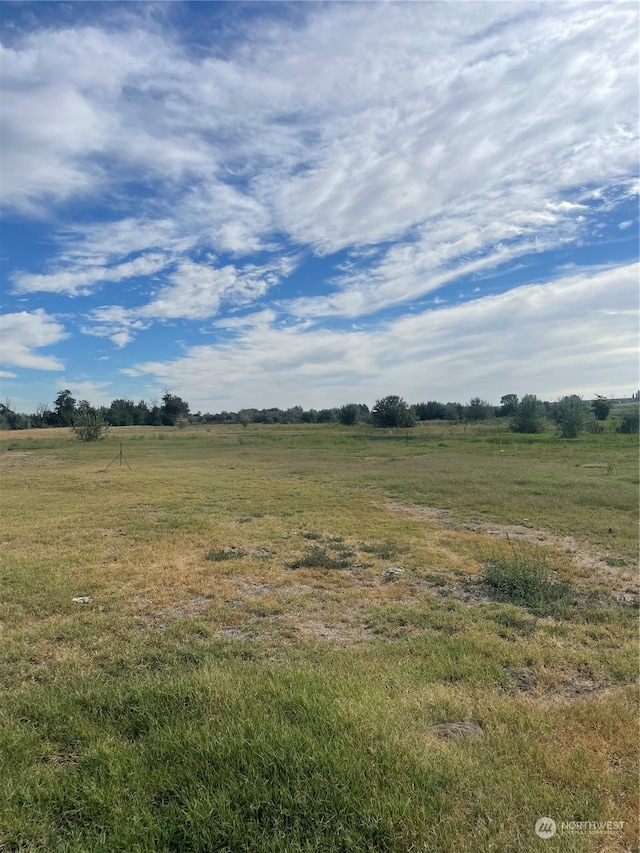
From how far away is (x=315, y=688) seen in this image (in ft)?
10.2

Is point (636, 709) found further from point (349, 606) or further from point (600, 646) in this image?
point (349, 606)

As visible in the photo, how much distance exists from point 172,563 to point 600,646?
17.7 ft

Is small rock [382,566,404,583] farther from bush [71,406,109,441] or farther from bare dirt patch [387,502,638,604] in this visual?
bush [71,406,109,441]

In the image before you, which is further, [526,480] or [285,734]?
[526,480]

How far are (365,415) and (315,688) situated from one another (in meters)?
70.8

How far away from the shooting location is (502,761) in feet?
8.17

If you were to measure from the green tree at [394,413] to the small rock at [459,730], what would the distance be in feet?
185

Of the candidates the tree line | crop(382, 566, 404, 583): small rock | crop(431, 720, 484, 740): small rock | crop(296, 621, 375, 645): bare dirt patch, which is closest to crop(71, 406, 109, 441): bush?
the tree line

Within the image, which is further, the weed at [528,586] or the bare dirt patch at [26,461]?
the bare dirt patch at [26,461]

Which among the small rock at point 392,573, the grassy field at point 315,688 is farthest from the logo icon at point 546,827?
the small rock at point 392,573

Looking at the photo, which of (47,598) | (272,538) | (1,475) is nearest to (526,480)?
(272,538)

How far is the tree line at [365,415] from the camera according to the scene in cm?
4322

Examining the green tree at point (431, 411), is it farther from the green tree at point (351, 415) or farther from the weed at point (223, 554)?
the weed at point (223, 554)

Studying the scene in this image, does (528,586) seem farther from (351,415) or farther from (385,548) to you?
(351,415)
